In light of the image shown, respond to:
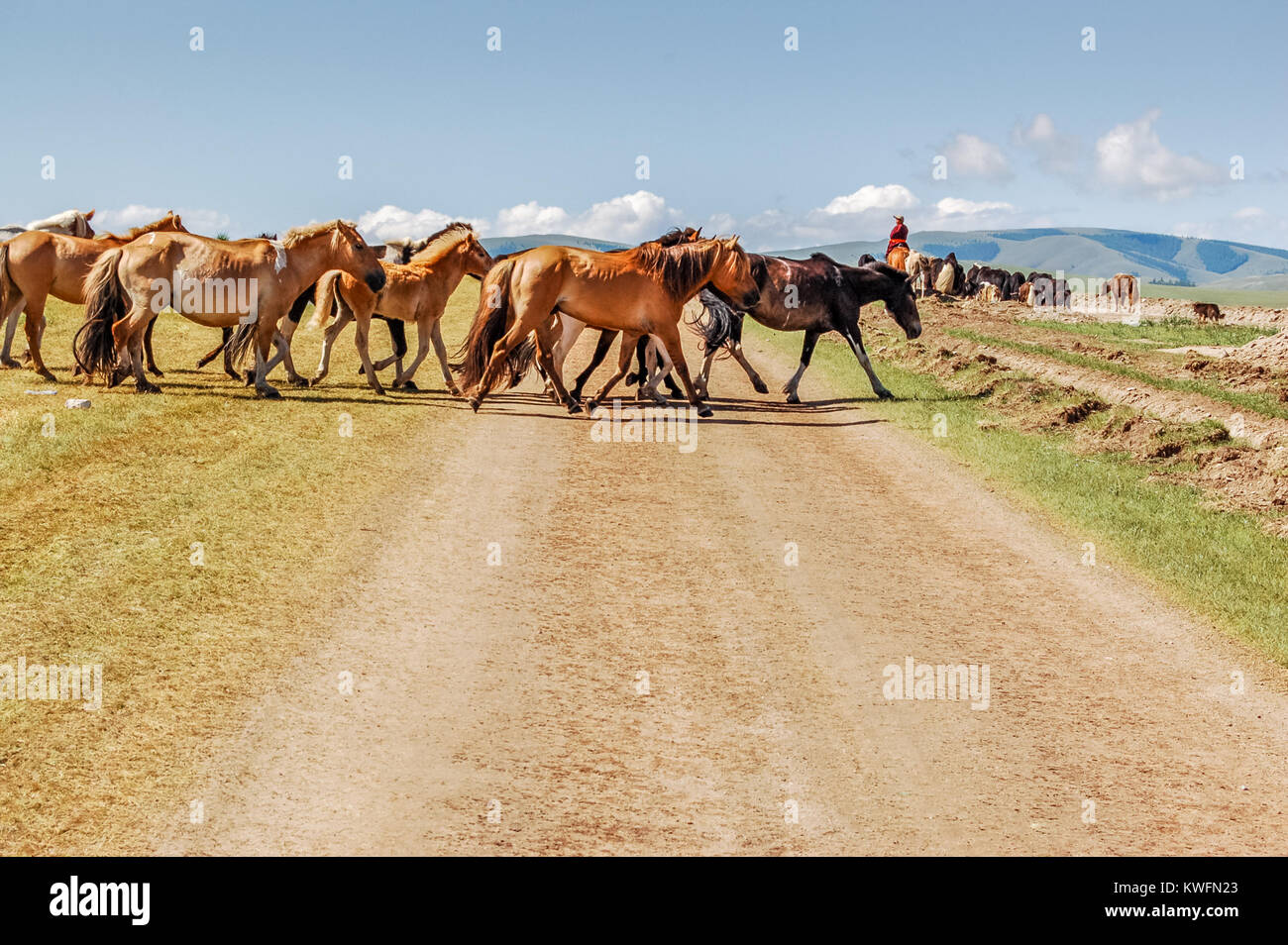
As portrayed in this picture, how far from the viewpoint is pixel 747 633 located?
26.3 ft

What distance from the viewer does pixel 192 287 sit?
15.8 metres

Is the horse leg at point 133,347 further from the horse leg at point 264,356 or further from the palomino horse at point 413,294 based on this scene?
the palomino horse at point 413,294

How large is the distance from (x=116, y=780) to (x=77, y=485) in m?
6.09

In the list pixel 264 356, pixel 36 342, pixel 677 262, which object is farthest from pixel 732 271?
pixel 36 342

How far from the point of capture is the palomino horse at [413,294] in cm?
1758

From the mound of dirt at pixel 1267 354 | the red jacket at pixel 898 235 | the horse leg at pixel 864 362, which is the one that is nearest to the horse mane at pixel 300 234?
the horse leg at pixel 864 362

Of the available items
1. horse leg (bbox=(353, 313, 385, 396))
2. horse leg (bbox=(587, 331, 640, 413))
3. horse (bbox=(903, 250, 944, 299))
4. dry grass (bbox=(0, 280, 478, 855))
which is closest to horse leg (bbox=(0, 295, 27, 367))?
dry grass (bbox=(0, 280, 478, 855))

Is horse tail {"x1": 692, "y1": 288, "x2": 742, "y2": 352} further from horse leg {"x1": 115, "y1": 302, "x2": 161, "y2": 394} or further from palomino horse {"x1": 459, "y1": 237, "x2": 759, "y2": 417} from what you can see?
horse leg {"x1": 115, "y1": 302, "x2": 161, "y2": 394}

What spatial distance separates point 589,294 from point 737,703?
1018 cm

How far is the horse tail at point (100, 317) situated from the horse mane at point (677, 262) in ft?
22.7

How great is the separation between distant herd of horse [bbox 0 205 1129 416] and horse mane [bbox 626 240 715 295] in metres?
0.02

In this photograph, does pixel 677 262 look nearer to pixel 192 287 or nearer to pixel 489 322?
pixel 489 322
